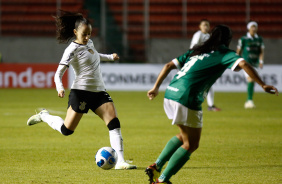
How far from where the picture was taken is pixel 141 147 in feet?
30.9

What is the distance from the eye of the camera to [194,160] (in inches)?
322

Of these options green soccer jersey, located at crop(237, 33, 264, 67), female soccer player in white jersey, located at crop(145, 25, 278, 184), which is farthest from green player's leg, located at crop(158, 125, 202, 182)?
green soccer jersey, located at crop(237, 33, 264, 67)

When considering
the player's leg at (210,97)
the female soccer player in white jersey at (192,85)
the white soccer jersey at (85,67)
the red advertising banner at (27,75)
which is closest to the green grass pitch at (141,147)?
the player's leg at (210,97)

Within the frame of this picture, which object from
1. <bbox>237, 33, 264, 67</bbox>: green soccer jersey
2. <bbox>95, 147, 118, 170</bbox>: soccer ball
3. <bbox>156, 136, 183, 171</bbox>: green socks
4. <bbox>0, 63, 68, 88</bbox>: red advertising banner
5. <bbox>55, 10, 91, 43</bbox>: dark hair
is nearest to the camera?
<bbox>156, 136, 183, 171</bbox>: green socks

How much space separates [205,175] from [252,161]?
134 centimetres

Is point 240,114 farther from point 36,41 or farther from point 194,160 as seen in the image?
point 36,41

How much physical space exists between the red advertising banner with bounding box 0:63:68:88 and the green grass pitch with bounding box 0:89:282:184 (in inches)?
228

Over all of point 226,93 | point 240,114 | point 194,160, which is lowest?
point 226,93

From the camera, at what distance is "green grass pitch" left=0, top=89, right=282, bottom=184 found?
6914 mm

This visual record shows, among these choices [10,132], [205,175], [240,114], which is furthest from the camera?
[240,114]

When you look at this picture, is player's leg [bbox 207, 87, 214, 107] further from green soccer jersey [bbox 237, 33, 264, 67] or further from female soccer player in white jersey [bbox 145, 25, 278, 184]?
female soccer player in white jersey [bbox 145, 25, 278, 184]

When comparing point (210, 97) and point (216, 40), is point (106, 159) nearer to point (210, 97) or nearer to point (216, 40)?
point (216, 40)

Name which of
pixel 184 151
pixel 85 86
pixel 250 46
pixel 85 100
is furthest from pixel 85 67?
pixel 250 46

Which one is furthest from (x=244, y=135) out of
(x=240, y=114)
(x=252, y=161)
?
(x=240, y=114)
